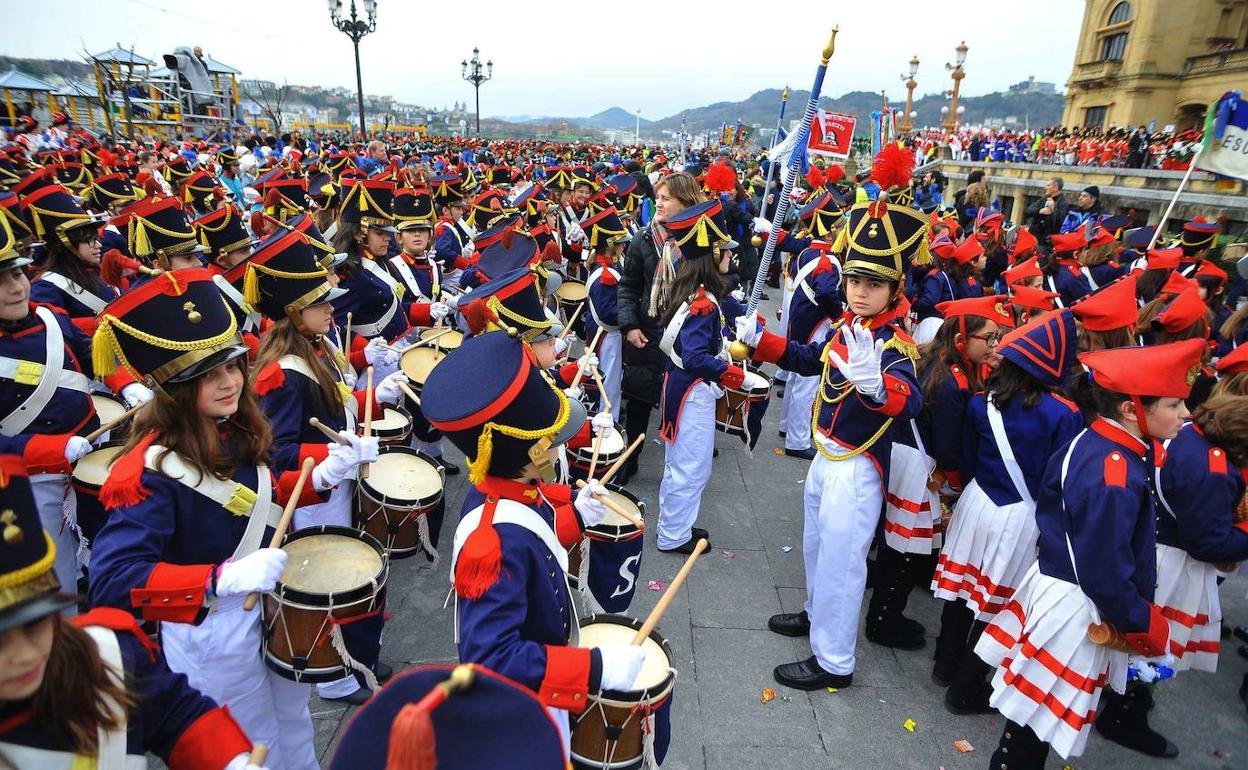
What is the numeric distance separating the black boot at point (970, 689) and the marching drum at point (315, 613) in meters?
3.48

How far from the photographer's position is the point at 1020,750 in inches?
129

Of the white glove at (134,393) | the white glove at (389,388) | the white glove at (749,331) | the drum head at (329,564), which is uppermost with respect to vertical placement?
the white glove at (749,331)

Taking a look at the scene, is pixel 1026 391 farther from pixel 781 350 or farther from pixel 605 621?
pixel 605 621

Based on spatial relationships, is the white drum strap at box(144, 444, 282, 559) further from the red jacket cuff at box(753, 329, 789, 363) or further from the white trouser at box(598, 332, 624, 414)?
the white trouser at box(598, 332, 624, 414)

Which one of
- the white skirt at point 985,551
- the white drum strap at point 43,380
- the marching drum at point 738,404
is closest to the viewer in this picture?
the white drum strap at point 43,380

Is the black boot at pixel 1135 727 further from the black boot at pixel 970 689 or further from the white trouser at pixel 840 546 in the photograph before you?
the white trouser at pixel 840 546

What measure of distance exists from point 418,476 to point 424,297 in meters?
3.66

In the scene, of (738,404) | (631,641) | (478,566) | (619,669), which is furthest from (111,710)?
(738,404)

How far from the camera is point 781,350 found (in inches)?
183

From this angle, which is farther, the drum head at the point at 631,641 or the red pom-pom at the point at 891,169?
the red pom-pom at the point at 891,169

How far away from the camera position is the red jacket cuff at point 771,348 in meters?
4.62

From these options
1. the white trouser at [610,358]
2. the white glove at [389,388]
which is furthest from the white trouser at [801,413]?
the white glove at [389,388]

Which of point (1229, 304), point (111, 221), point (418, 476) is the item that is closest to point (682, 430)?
point (418, 476)

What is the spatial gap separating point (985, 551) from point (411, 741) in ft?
12.3
